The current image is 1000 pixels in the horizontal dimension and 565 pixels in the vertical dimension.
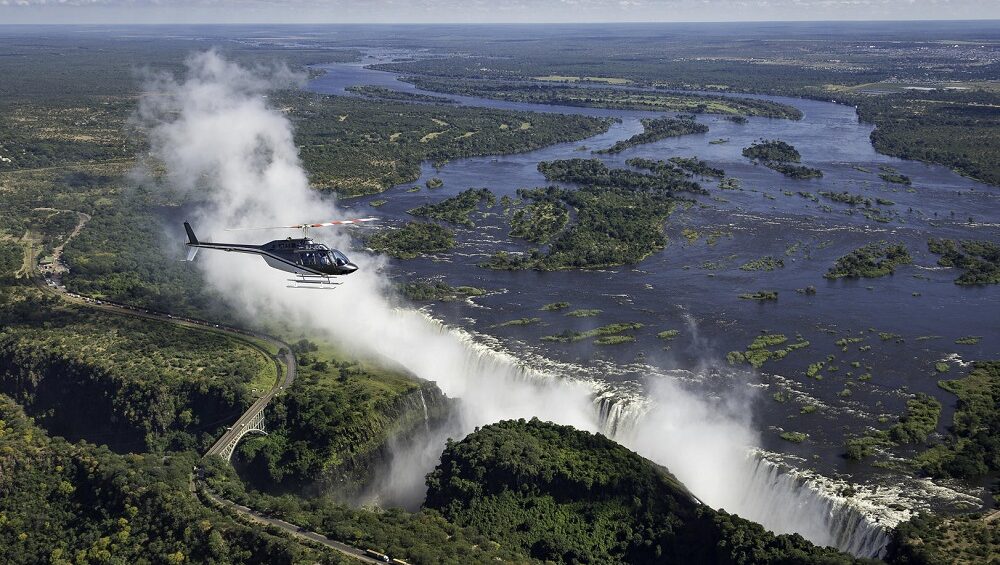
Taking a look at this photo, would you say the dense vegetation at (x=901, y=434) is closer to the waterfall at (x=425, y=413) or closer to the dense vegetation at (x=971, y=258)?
the waterfall at (x=425, y=413)

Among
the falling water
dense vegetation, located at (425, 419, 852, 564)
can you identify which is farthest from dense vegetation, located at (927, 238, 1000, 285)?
dense vegetation, located at (425, 419, 852, 564)

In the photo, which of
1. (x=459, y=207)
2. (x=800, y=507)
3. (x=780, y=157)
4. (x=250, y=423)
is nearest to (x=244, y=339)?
(x=250, y=423)

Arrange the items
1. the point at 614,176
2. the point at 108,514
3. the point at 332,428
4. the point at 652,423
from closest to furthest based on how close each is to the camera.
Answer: the point at 108,514 → the point at 332,428 → the point at 652,423 → the point at 614,176

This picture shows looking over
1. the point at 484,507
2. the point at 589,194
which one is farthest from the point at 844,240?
the point at 484,507

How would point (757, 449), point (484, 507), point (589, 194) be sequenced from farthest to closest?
point (589, 194) → point (757, 449) → point (484, 507)

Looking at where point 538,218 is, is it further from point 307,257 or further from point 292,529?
point 292,529

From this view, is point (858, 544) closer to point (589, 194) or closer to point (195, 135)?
point (589, 194)

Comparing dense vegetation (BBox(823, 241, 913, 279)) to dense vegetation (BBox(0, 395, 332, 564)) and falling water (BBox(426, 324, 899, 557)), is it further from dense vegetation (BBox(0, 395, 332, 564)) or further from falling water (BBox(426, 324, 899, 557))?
dense vegetation (BBox(0, 395, 332, 564))
